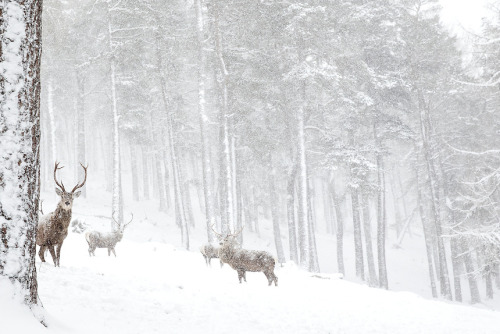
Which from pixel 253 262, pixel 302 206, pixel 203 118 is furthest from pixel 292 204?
pixel 253 262

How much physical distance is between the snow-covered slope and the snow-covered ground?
0.01 m

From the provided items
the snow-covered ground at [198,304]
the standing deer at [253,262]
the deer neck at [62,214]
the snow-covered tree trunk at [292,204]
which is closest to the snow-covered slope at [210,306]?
the snow-covered ground at [198,304]

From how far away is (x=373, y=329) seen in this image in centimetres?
755

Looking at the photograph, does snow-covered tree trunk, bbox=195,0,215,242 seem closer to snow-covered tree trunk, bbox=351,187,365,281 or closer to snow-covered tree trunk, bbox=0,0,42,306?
snow-covered tree trunk, bbox=351,187,365,281

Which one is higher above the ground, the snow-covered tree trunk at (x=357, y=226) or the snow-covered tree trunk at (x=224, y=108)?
the snow-covered tree trunk at (x=224, y=108)

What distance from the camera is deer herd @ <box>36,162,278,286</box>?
7.98m

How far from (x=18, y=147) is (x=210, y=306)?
472cm

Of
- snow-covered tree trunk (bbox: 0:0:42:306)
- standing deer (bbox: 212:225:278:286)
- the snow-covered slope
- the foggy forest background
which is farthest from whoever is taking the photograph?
the foggy forest background

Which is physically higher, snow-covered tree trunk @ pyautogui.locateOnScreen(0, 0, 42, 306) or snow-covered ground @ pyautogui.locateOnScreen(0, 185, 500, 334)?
snow-covered tree trunk @ pyautogui.locateOnScreen(0, 0, 42, 306)

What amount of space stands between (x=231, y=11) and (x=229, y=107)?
4.53 metres

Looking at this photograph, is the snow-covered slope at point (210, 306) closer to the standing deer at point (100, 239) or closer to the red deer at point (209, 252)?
the standing deer at point (100, 239)

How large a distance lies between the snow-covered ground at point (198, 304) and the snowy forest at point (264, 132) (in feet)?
0.24

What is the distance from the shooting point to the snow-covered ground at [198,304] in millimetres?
4821

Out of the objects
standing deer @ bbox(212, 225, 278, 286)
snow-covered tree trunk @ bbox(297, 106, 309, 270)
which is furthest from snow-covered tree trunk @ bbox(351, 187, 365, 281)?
standing deer @ bbox(212, 225, 278, 286)
